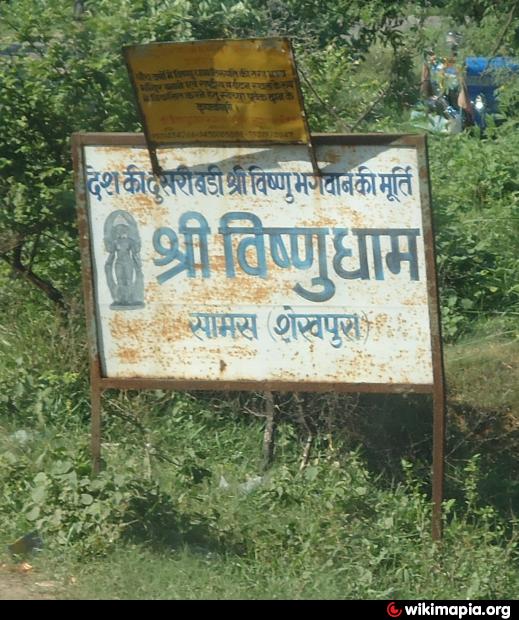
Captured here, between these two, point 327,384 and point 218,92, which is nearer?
point 218,92

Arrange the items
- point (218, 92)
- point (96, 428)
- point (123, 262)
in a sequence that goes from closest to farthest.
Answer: point (218, 92), point (123, 262), point (96, 428)

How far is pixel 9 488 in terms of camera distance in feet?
17.2

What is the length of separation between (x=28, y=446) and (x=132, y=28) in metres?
2.38

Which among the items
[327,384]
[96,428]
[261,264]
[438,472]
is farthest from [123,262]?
[438,472]

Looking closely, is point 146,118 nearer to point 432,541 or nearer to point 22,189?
point 22,189

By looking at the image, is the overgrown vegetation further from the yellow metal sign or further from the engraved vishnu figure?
the yellow metal sign

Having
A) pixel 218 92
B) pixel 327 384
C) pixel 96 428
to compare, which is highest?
pixel 218 92

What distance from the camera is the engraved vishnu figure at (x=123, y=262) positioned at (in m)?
4.98

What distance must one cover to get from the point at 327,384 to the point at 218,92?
135 centimetres

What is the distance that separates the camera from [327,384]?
489 centimetres

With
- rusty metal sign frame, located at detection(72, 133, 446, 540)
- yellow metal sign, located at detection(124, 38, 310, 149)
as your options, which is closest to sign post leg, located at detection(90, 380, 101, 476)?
rusty metal sign frame, located at detection(72, 133, 446, 540)
